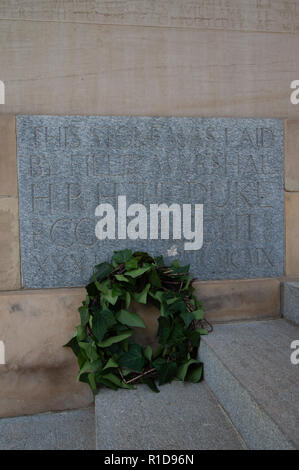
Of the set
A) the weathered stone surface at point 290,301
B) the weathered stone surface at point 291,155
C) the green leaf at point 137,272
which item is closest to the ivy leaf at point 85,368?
the green leaf at point 137,272

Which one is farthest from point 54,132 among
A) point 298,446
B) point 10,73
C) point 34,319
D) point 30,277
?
point 298,446

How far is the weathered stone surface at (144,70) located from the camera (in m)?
2.35

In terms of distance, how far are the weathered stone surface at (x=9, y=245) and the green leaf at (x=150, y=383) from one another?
0.99 metres

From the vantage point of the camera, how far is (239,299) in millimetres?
2514

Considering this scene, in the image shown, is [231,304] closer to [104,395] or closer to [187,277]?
[187,277]

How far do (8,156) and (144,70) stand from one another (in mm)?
1066

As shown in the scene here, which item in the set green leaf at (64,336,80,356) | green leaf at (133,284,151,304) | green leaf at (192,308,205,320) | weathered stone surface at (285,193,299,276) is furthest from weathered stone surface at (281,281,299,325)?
green leaf at (64,336,80,356)

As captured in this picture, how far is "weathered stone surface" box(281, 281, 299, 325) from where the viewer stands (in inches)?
93.9

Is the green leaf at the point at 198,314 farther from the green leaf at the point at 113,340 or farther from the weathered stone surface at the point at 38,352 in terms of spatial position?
the weathered stone surface at the point at 38,352

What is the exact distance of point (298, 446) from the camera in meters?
1.25

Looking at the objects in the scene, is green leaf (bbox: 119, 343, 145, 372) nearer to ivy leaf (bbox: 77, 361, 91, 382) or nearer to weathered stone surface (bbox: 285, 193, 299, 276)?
ivy leaf (bbox: 77, 361, 91, 382)

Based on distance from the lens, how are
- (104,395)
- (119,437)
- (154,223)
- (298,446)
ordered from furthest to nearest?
1. (154,223)
2. (104,395)
3. (119,437)
4. (298,446)

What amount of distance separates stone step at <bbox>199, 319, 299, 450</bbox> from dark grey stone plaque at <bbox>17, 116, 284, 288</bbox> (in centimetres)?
46

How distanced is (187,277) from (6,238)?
118 cm
